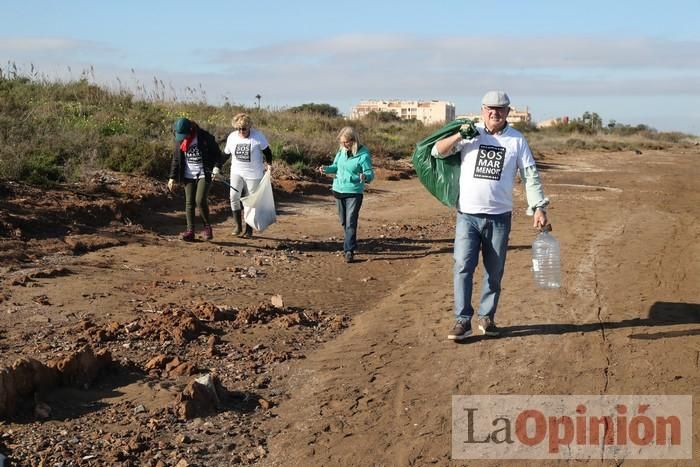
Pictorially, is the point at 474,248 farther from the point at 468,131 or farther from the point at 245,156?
the point at 245,156

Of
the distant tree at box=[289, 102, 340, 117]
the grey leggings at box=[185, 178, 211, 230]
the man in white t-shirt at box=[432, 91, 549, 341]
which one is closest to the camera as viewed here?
the man in white t-shirt at box=[432, 91, 549, 341]

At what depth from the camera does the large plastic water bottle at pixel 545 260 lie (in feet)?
26.7

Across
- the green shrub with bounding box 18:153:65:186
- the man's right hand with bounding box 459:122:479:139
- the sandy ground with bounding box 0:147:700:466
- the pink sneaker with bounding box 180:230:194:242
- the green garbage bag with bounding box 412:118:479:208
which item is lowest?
the sandy ground with bounding box 0:147:700:466

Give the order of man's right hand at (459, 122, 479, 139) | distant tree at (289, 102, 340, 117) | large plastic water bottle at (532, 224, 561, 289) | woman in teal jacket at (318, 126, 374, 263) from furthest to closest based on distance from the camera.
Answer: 1. distant tree at (289, 102, 340, 117)
2. woman in teal jacket at (318, 126, 374, 263)
3. large plastic water bottle at (532, 224, 561, 289)
4. man's right hand at (459, 122, 479, 139)

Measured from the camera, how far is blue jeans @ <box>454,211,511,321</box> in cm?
750

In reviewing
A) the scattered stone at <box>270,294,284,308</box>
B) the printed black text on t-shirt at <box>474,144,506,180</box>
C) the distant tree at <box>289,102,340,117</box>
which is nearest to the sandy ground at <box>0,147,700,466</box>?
the scattered stone at <box>270,294,284,308</box>

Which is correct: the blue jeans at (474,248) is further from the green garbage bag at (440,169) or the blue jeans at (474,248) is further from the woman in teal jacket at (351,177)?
the woman in teal jacket at (351,177)

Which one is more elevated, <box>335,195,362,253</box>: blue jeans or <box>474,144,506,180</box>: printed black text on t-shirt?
<box>474,144,506,180</box>: printed black text on t-shirt

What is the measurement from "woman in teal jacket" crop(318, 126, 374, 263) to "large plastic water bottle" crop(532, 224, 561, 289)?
2.88 meters

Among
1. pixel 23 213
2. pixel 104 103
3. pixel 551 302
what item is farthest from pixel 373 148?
pixel 551 302

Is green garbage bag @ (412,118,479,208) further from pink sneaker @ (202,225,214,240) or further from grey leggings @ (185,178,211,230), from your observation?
pink sneaker @ (202,225,214,240)

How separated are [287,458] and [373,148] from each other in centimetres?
2433

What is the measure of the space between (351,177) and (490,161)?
4.42 metres

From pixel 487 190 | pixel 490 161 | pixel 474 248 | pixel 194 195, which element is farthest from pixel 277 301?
pixel 194 195
